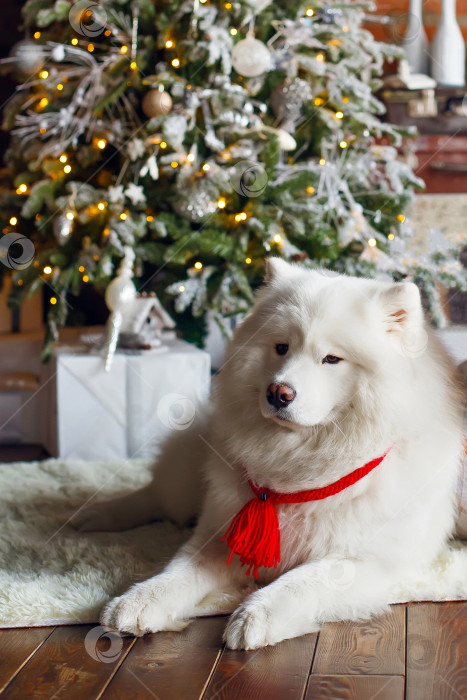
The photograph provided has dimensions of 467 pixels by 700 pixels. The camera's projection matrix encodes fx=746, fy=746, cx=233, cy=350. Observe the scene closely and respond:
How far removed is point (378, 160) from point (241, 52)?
906 millimetres

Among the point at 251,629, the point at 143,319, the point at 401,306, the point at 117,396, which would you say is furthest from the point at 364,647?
the point at 143,319

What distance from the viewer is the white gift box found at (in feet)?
10.0

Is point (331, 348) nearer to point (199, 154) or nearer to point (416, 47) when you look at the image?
point (199, 154)

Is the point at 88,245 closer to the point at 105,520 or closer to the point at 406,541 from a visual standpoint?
the point at 105,520

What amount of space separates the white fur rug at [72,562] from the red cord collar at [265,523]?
151mm

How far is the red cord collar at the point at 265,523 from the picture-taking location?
162cm

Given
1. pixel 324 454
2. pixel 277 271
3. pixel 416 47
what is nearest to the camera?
pixel 324 454

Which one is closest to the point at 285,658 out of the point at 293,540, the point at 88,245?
the point at 293,540

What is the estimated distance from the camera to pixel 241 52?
10.2 ft

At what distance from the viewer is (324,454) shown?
1.58m

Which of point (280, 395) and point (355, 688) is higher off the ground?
point (280, 395)

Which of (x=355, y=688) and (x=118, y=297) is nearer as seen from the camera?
(x=355, y=688)

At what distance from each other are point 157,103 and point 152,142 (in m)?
0.17

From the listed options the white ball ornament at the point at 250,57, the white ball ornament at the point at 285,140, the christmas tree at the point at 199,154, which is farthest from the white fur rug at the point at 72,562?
the white ball ornament at the point at 250,57
